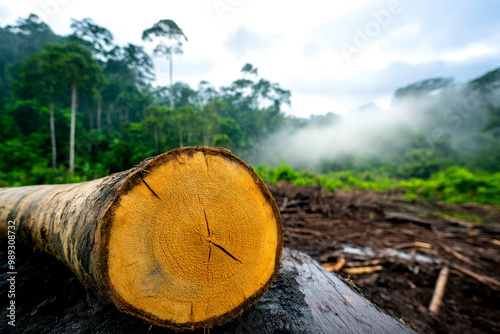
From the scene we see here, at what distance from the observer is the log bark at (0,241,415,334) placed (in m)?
0.89

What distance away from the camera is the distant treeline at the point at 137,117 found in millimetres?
15922

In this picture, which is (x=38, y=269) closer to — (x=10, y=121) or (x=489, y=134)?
(x=10, y=121)

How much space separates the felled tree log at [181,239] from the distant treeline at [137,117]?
10.0m

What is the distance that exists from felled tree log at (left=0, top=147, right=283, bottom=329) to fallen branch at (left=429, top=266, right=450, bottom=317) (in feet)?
→ 7.16

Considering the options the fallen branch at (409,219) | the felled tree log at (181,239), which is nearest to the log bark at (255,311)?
the felled tree log at (181,239)

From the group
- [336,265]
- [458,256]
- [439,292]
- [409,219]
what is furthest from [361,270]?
[409,219]

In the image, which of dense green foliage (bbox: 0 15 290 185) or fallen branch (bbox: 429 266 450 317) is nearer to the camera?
fallen branch (bbox: 429 266 450 317)

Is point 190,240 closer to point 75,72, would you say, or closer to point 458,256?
point 458,256

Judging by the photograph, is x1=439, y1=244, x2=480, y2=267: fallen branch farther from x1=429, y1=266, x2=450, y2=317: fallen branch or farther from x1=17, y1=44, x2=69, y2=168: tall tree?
x1=17, y1=44, x2=69, y2=168: tall tree

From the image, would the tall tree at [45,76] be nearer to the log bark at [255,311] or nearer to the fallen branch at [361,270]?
the log bark at [255,311]

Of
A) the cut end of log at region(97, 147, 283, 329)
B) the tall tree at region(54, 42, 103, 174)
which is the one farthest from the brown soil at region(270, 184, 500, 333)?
the tall tree at region(54, 42, 103, 174)

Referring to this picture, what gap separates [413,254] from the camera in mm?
3018

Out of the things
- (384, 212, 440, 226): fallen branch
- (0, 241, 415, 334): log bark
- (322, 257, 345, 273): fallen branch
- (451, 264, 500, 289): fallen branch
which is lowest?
(384, 212, 440, 226): fallen branch

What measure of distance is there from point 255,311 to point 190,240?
53cm
